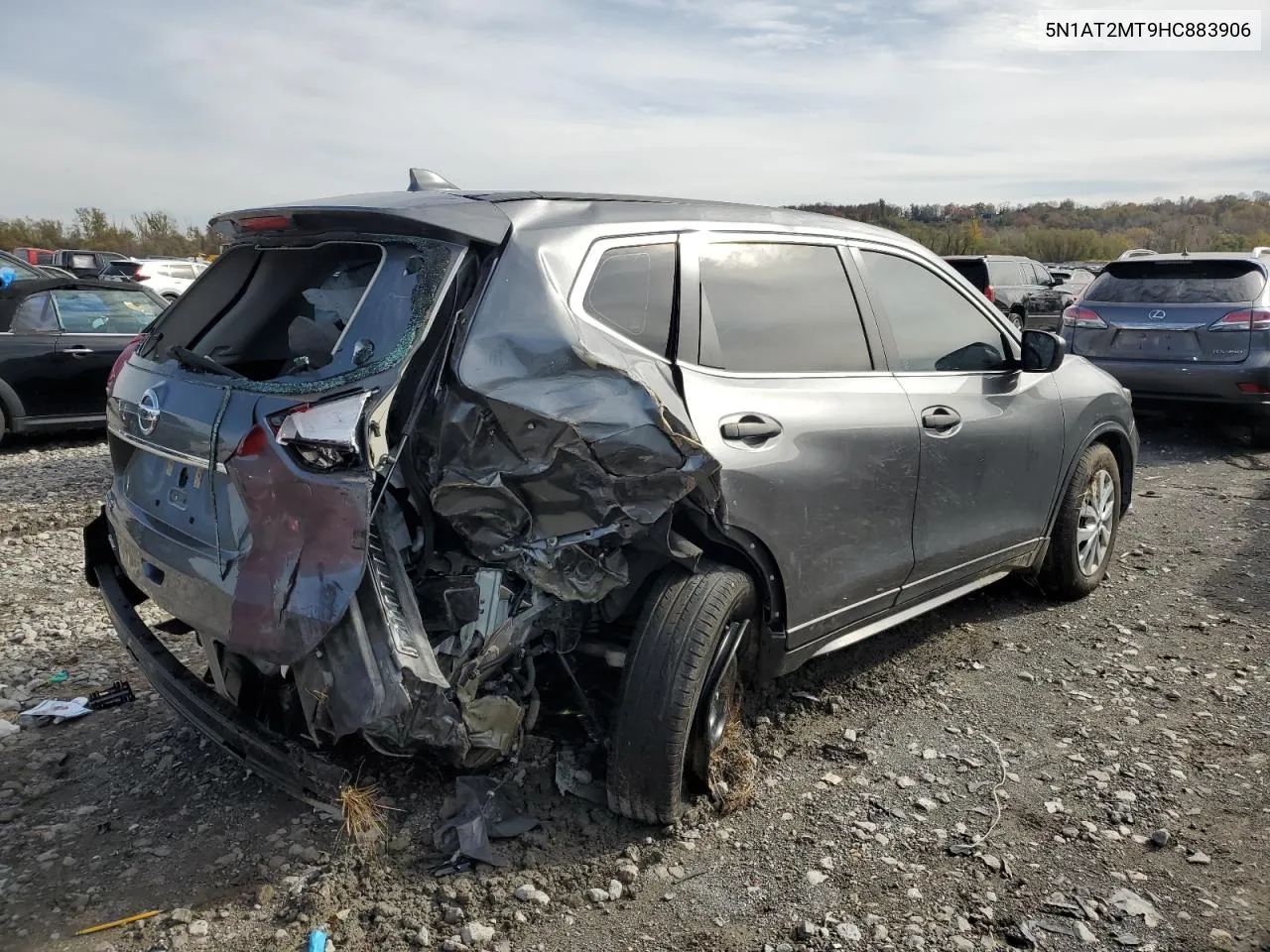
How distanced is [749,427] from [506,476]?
0.82 m

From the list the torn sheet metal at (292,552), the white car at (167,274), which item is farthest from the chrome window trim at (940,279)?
the white car at (167,274)

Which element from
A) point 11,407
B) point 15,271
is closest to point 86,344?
point 11,407

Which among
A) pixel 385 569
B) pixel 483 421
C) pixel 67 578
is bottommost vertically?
pixel 67 578

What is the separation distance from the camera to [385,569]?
2494 mm

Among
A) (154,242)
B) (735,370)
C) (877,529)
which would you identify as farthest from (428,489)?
(154,242)

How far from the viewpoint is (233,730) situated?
2.70 meters

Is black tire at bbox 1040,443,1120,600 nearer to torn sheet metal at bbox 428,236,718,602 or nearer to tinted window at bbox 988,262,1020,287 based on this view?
torn sheet metal at bbox 428,236,718,602

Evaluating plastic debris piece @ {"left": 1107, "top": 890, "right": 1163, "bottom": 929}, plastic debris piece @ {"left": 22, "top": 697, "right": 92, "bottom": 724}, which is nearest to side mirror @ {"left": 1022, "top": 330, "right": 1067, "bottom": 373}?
plastic debris piece @ {"left": 1107, "top": 890, "right": 1163, "bottom": 929}

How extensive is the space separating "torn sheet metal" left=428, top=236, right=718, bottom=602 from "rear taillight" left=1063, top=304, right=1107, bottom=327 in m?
7.68

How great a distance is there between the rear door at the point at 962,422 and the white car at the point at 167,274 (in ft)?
53.6

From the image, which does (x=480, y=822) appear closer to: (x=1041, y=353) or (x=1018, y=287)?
(x=1041, y=353)

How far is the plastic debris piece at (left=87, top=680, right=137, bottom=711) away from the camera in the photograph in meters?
3.73

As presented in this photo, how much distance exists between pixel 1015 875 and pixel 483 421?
2006mm

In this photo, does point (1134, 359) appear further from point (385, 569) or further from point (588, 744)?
point (385, 569)
